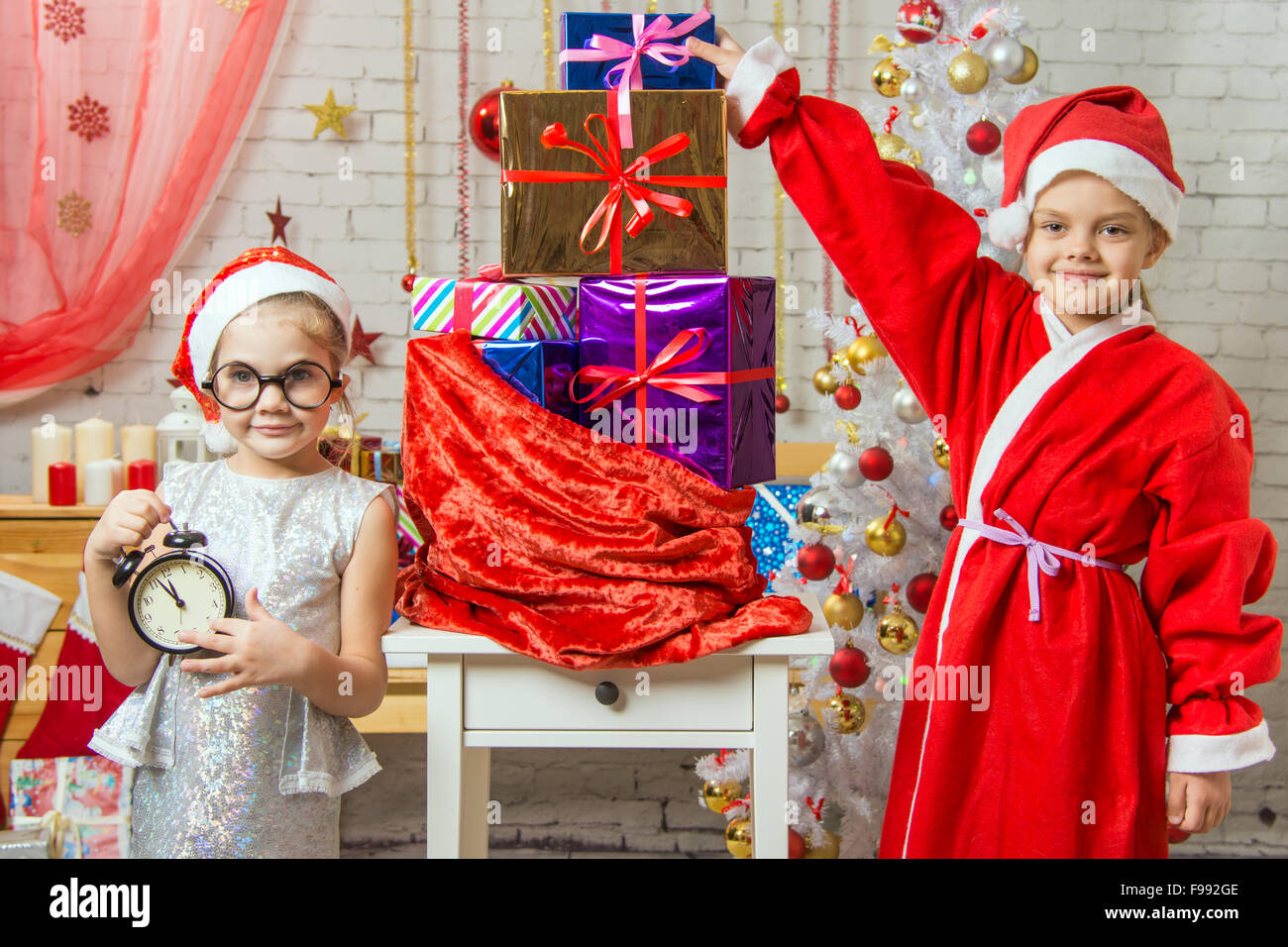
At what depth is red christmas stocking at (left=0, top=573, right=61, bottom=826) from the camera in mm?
2395

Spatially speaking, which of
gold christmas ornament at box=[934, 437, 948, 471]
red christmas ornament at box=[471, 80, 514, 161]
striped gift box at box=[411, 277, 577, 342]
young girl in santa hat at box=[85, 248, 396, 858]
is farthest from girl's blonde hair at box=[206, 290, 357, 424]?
red christmas ornament at box=[471, 80, 514, 161]

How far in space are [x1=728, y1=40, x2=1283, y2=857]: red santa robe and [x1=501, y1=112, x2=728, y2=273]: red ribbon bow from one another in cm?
15

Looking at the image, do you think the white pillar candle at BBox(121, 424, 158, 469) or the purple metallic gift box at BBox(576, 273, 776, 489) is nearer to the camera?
the purple metallic gift box at BBox(576, 273, 776, 489)

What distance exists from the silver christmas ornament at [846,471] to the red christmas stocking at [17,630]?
178cm

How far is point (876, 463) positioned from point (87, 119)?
210 cm

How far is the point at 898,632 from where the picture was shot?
2.20 metres

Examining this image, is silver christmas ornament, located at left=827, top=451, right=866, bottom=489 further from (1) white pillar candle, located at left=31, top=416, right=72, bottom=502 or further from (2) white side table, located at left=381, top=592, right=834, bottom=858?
(1) white pillar candle, located at left=31, top=416, right=72, bottom=502

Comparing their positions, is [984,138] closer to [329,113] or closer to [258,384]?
[258,384]

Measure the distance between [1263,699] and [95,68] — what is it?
346 centimetres

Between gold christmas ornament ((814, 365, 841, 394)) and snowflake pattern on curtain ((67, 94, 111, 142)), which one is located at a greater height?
snowflake pattern on curtain ((67, 94, 111, 142))

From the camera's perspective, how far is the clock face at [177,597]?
1281mm

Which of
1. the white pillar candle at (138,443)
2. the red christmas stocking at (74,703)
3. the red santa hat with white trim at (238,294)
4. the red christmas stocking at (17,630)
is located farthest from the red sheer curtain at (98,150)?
the red santa hat with white trim at (238,294)

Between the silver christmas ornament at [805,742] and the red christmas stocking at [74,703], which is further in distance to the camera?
the red christmas stocking at [74,703]

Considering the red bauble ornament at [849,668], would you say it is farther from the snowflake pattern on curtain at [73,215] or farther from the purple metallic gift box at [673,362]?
the snowflake pattern on curtain at [73,215]
